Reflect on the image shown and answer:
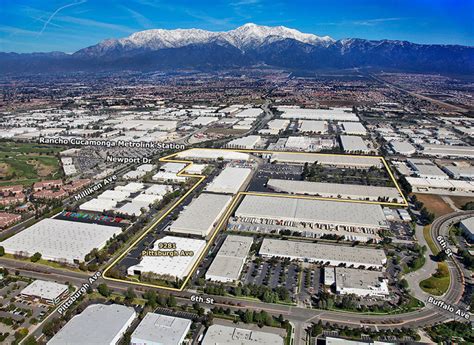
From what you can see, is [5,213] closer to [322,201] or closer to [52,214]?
[52,214]

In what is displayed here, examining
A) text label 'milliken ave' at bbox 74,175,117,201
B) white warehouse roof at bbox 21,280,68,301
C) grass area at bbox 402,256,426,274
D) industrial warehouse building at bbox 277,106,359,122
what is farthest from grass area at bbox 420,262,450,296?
industrial warehouse building at bbox 277,106,359,122

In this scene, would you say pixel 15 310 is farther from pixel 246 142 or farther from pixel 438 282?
pixel 246 142

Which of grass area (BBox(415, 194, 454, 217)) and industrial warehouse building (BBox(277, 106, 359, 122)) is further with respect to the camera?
industrial warehouse building (BBox(277, 106, 359, 122))

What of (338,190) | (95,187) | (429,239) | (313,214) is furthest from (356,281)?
(95,187)

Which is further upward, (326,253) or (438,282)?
(326,253)

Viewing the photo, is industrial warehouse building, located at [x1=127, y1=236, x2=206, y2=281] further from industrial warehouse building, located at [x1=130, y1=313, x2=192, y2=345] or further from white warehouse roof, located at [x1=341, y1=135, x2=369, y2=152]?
white warehouse roof, located at [x1=341, y1=135, x2=369, y2=152]

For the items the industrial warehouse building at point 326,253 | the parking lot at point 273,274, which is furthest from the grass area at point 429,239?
the parking lot at point 273,274
